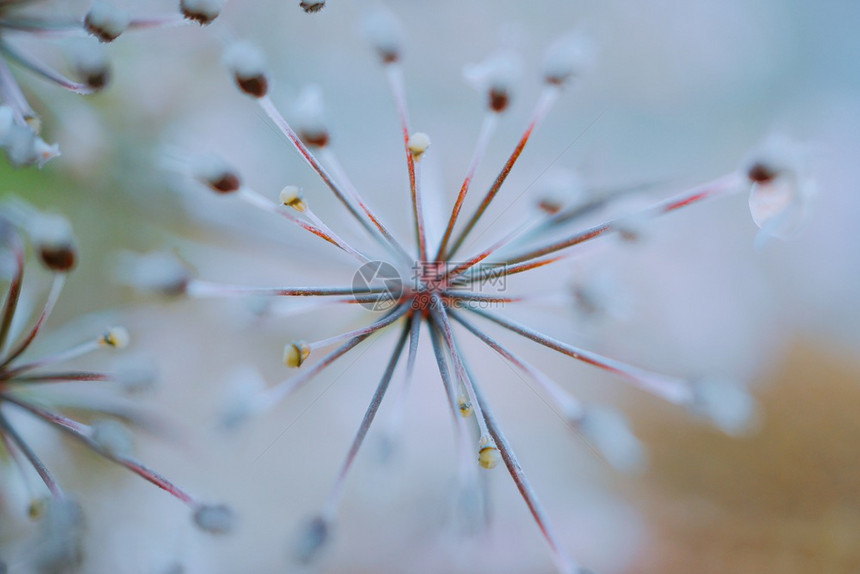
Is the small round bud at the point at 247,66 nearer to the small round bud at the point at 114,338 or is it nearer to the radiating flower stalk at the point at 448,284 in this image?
the radiating flower stalk at the point at 448,284

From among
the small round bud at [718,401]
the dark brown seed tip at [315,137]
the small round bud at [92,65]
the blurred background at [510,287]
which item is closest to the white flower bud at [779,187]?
the small round bud at [718,401]

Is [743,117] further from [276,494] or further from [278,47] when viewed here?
[276,494]

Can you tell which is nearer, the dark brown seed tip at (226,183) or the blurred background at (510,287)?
the dark brown seed tip at (226,183)

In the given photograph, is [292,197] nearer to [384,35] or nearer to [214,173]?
[214,173]

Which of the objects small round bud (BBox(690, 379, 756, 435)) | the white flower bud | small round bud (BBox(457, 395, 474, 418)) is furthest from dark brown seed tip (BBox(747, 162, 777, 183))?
small round bud (BBox(457, 395, 474, 418))

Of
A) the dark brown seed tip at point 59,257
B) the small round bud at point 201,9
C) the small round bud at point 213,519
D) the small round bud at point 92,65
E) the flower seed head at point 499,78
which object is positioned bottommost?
the small round bud at point 213,519

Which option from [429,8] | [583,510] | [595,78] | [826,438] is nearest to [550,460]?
[583,510]
